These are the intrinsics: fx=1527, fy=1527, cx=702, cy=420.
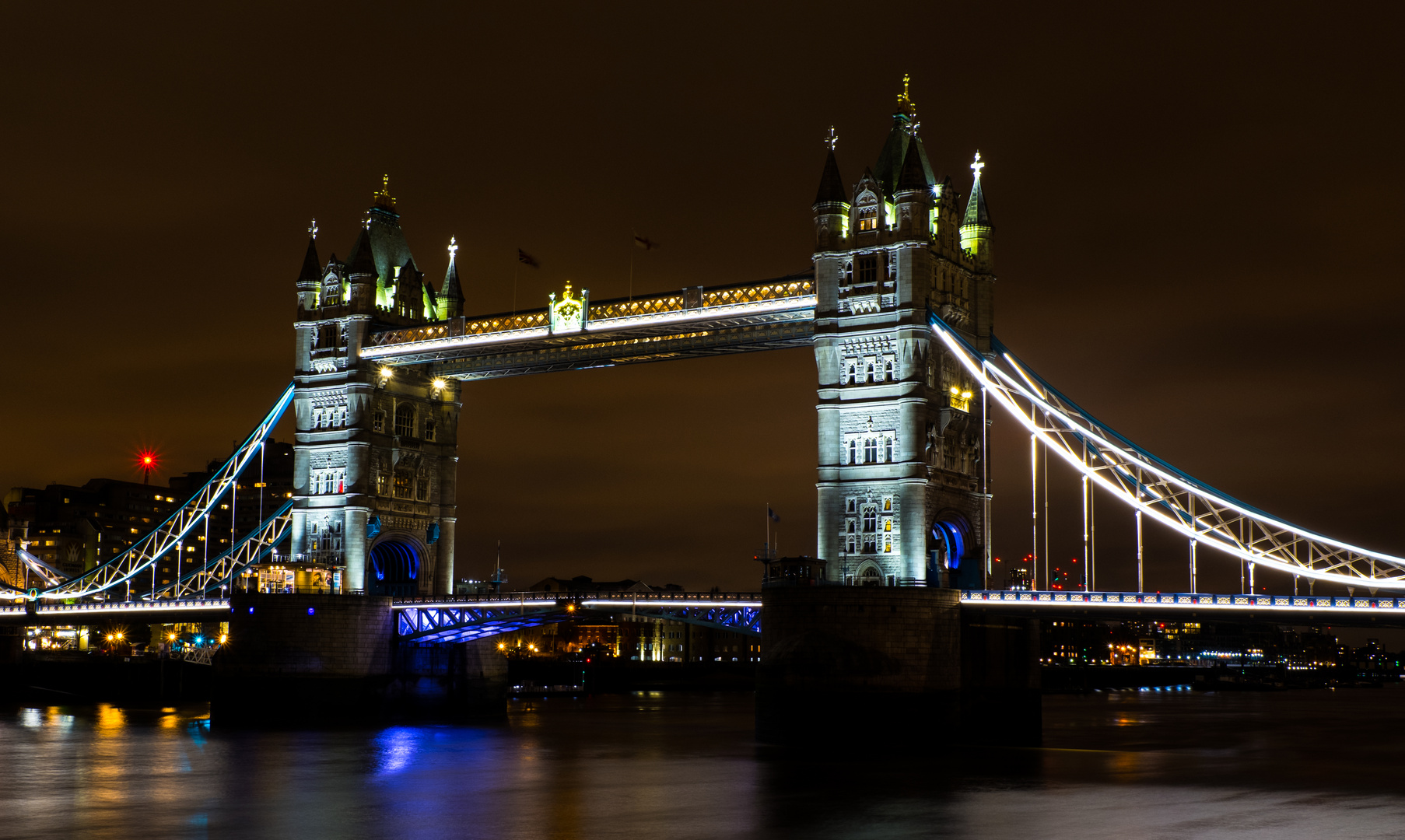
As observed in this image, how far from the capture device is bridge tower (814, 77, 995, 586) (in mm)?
57406

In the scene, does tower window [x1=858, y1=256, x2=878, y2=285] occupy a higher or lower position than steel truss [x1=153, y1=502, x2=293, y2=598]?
higher

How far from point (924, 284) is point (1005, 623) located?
13.3 meters

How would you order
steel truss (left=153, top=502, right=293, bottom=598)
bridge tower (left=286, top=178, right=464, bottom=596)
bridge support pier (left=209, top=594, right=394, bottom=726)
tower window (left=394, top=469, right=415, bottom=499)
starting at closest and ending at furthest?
bridge support pier (left=209, top=594, right=394, bottom=726), bridge tower (left=286, top=178, right=464, bottom=596), steel truss (left=153, top=502, right=293, bottom=598), tower window (left=394, top=469, right=415, bottom=499)

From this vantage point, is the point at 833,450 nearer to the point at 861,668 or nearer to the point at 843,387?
the point at 843,387

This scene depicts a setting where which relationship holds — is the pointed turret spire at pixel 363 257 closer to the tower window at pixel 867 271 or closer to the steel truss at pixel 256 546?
the steel truss at pixel 256 546

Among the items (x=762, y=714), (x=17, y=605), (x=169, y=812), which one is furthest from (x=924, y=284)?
(x=17, y=605)

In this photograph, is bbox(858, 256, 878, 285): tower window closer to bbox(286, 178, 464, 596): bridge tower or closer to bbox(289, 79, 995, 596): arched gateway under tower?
bbox(289, 79, 995, 596): arched gateway under tower

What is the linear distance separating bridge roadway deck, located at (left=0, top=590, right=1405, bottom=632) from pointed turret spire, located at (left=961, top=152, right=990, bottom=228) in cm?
1653

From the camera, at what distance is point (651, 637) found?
169375 millimetres

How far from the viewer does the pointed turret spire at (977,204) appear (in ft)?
207

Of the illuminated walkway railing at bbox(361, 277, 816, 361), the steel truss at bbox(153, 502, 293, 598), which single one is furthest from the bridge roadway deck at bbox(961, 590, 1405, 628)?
the steel truss at bbox(153, 502, 293, 598)

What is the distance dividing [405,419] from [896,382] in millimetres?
28601

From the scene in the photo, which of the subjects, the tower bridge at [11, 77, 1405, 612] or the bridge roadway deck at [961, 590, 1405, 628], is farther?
the tower bridge at [11, 77, 1405, 612]

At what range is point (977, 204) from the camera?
63281 millimetres
